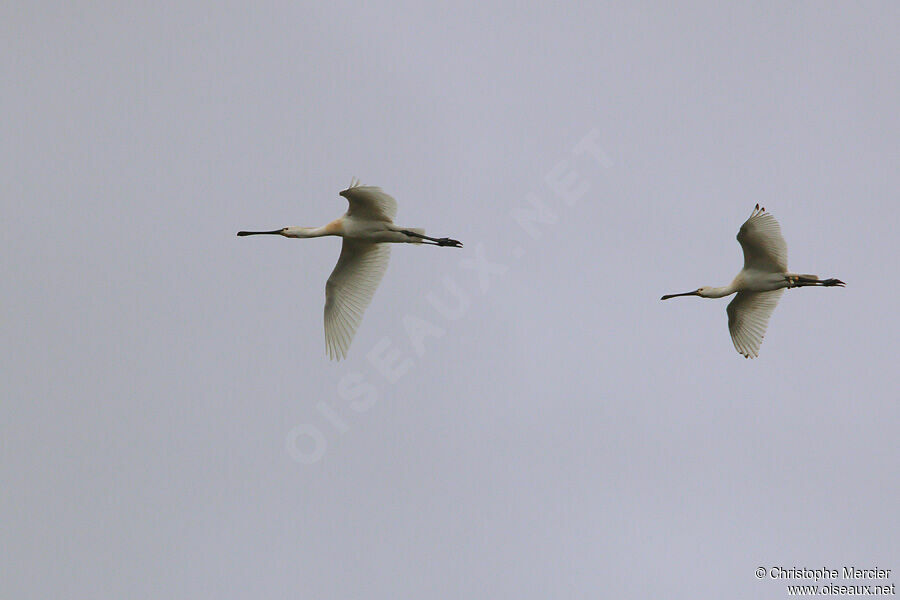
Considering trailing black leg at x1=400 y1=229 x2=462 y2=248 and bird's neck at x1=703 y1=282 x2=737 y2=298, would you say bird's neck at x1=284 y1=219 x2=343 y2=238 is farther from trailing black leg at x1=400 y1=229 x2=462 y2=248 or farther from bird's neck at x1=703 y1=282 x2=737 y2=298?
bird's neck at x1=703 y1=282 x2=737 y2=298

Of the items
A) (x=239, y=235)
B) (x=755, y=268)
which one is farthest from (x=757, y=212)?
(x=239, y=235)

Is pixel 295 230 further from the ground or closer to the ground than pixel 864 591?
further from the ground

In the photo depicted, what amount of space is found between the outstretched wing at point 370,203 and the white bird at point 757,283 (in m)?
5.74

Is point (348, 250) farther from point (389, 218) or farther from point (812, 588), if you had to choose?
point (812, 588)

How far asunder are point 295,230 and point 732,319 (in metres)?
7.65

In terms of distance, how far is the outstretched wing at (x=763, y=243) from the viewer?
2289 cm

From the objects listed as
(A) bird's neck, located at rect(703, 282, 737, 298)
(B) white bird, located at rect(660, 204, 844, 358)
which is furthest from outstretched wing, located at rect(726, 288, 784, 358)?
(A) bird's neck, located at rect(703, 282, 737, 298)

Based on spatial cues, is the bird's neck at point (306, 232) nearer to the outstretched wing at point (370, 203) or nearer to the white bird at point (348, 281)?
the white bird at point (348, 281)

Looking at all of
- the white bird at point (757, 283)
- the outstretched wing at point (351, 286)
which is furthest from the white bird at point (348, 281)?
the white bird at point (757, 283)

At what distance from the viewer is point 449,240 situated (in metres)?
23.6

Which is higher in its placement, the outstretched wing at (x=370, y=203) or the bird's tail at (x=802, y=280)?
the outstretched wing at (x=370, y=203)

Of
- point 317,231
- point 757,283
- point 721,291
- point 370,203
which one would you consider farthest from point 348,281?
point 757,283

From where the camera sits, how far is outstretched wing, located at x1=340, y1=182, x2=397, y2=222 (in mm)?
21281

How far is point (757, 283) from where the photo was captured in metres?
23.8
